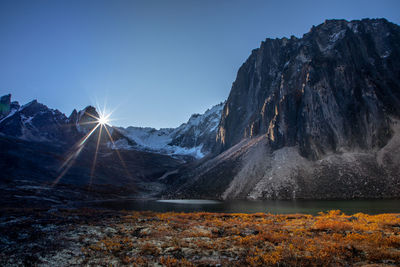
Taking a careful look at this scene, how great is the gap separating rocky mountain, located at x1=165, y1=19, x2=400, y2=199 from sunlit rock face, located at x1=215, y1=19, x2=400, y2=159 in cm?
27

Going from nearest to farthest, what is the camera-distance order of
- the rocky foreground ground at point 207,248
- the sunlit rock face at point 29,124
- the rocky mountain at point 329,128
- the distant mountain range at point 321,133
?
the rocky foreground ground at point 207,248
the rocky mountain at point 329,128
the distant mountain range at point 321,133
the sunlit rock face at point 29,124

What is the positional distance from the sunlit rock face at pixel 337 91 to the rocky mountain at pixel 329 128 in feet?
0.90

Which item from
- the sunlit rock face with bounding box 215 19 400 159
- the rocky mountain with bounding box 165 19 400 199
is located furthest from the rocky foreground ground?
the sunlit rock face with bounding box 215 19 400 159

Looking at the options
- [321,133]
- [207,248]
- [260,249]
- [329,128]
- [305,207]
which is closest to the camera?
[260,249]

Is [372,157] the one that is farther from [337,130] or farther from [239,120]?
[239,120]

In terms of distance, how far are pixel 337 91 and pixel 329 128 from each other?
50.7 feet

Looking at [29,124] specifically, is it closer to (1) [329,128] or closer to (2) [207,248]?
(1) [329,128]

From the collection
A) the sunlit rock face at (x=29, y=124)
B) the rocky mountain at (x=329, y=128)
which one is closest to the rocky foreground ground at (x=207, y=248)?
the rocky mountain at (x=329, y=128)

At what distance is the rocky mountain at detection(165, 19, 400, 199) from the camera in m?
55.9

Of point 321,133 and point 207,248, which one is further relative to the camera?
point 321,133

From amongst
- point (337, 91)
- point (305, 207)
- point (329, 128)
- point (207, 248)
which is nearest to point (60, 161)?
point (305, 207)

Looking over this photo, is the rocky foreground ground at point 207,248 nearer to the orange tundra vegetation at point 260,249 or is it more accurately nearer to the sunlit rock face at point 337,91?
the orange tundra vegetation at point 260,249

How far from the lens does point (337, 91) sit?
76375 millimetres

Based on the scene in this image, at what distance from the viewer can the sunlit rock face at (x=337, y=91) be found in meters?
67.7
